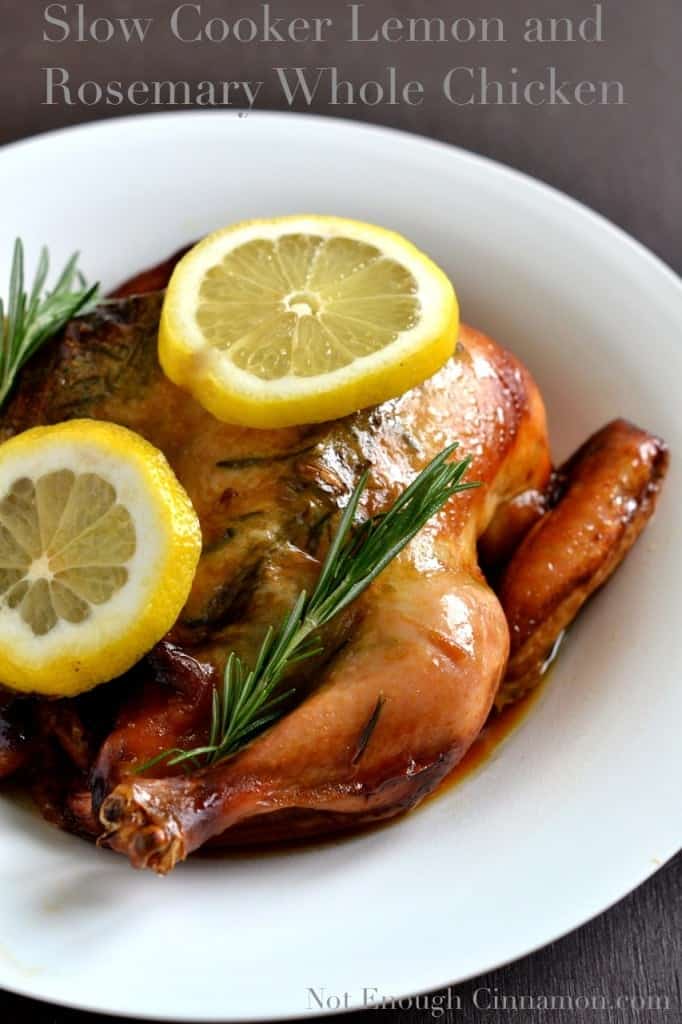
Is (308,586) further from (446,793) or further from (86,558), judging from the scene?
(446,793)

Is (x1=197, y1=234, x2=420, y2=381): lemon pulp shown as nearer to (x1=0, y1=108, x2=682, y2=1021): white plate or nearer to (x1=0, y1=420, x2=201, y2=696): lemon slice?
(x1=0, y1=420, x2=201, y2=696): lemon slice

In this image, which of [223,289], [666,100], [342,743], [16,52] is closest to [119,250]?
[223,289]

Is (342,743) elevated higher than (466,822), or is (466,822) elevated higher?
(342,743)

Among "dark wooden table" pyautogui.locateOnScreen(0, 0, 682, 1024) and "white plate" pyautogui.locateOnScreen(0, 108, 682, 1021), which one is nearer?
"white plate" pyautogui.locateOnScreen(0, 108, 682, 1021)

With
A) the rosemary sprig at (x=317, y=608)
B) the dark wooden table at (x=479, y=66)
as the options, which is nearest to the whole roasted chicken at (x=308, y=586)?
the rosemary sprig at (x=317, y=608)

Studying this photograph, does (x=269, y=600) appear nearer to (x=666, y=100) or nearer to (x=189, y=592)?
(x=189, y=592)

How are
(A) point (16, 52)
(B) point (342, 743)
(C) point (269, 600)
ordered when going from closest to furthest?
1. (B) point (342, 743)
2. (C) point (269, 600)
3. (A) point (16, 52)

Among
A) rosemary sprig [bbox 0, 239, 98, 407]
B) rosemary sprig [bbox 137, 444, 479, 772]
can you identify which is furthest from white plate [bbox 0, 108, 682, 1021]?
rosemary sprig [bbox 0, 239, 98, 407]

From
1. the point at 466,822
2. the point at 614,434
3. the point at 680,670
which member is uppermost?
the point at 614,434
